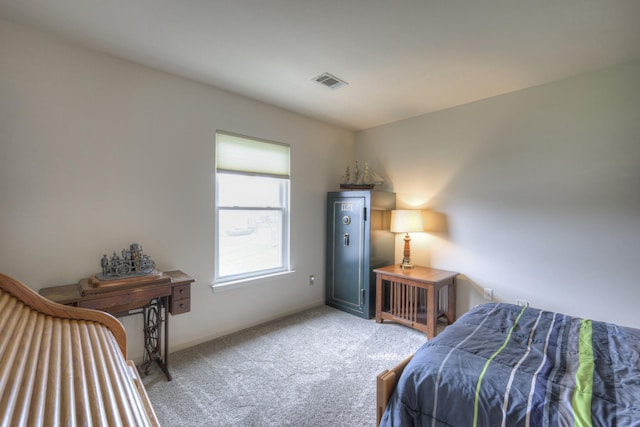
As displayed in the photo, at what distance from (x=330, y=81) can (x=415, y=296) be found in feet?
7.68

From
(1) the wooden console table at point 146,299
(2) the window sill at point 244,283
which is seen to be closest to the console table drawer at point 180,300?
(1) the wooden console table at point 146,299

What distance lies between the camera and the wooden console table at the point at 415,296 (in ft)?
9.75

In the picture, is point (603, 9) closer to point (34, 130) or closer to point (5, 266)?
point (34, 130)

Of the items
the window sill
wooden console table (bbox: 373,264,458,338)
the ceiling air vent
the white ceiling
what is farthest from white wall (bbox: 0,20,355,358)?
wooden console table (bbox: 373,264,458,338)

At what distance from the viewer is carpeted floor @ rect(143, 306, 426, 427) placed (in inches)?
74.9

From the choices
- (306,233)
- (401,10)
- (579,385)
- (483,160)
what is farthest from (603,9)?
(306,233)

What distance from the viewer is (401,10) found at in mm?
1812

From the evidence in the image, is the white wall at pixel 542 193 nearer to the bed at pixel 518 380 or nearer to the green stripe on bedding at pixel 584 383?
the bed at pixel 518 380

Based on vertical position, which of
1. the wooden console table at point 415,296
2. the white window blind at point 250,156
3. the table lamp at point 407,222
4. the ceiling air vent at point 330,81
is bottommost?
the wooden console table at point 415,296

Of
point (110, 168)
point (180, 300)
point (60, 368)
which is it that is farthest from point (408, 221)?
point (60, 368)

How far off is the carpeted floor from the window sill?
0.49m

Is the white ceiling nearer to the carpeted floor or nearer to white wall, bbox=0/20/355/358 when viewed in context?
white wall, bbox=0/20/355/358

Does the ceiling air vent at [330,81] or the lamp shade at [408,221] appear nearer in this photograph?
the ceiling air vent at [330,81]

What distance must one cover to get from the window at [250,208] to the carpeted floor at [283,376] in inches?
28.5
